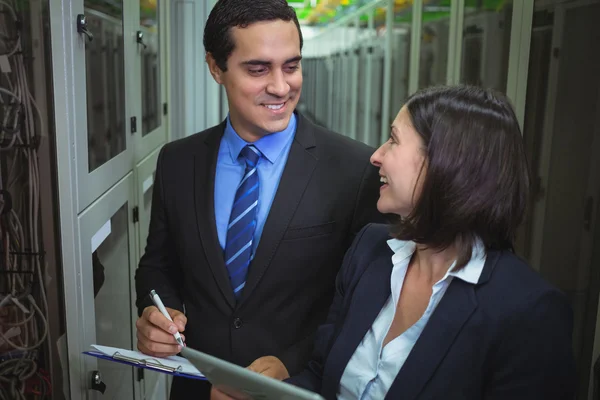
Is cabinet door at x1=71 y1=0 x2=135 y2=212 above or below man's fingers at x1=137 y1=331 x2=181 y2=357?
above

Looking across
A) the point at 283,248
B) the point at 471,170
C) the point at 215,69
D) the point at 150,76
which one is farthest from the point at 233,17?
the point at 150,76

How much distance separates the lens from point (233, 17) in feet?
4.61

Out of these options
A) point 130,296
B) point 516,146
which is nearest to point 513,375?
point 516,146

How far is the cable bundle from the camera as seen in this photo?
1.30m

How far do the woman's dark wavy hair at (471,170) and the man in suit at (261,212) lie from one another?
0.38 m

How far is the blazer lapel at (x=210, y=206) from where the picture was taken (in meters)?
1.42

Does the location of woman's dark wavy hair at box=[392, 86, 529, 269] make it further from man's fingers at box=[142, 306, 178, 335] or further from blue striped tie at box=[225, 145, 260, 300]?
man's fingers at box=[142, 306, 178, 335]

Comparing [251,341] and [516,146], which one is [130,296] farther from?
[516,146]

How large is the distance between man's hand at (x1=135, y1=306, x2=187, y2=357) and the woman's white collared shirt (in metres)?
0.40

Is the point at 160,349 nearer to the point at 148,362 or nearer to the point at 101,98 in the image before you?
the point at 148,362

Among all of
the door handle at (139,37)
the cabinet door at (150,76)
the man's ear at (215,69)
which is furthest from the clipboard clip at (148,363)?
the door handle at (139,37)

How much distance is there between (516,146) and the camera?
109 cm

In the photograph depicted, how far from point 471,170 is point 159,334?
776 mm

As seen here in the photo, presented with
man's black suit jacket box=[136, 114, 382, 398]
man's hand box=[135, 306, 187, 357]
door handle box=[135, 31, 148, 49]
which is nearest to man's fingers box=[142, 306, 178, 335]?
man's hand box=[135, 306, 187, 357]
